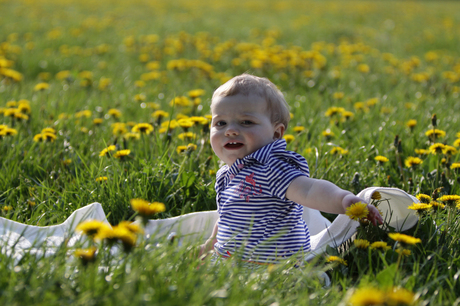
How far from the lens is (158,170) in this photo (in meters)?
2.32

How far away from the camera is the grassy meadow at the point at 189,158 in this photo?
1.29 m

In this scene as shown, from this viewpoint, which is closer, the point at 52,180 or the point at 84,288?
the point at 84,288

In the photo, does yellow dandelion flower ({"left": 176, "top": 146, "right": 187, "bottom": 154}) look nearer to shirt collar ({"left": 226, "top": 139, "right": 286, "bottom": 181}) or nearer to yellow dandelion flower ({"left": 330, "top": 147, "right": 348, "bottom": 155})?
shirt collar ({"left": 226, "top": 139, "right": 286, "bottom": 181})

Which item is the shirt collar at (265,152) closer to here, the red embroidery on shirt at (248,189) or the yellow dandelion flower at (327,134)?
the red embroidery on shirt at (248,189)

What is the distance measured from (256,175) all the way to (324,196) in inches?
11.8

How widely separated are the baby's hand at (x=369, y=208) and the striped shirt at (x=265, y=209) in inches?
8.7

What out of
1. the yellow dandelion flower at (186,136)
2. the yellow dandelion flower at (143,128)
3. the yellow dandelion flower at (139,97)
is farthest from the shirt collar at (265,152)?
the yellow dandelion flower at (139,97)

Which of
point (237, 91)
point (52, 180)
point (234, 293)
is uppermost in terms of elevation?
point (237, 91)

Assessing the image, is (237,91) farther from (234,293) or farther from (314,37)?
(314,37)

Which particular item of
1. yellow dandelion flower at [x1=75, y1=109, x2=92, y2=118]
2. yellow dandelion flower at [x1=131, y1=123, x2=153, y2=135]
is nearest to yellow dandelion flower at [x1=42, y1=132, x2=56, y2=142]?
yellow dandelion flower at [x1=131, y1=123, x2=153, y2=135]

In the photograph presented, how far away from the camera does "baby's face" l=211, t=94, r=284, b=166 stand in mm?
1846

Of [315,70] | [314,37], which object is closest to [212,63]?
[315,70]

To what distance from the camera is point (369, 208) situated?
64.2 inches

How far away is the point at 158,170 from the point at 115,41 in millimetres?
5962
